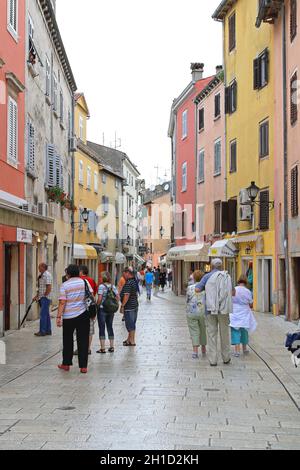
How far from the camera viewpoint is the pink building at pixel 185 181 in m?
39.7

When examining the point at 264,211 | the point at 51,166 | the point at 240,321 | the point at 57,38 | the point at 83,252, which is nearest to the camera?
the point at 240,321

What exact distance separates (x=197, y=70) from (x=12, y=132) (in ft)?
86.5

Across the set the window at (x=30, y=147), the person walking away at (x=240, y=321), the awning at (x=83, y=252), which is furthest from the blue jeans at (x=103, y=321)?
the awning at (x=83, y=252)

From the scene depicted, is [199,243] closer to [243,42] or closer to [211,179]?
[211,179]

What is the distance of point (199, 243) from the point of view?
1502 inches

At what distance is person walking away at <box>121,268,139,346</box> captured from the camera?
14.6 m

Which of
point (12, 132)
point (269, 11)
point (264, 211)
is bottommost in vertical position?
point (264, 211)

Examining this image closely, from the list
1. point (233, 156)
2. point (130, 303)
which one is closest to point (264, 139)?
point (233, 156)

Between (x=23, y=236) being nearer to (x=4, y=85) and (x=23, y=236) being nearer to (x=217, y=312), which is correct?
(x=4, y=85)

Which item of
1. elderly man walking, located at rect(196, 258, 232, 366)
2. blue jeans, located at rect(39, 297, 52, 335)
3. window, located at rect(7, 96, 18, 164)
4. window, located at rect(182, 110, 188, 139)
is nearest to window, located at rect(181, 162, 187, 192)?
window, located at rect(182, 110, 188, 139)

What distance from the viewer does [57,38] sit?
2627cm

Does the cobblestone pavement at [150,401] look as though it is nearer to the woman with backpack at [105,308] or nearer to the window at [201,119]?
the woman with backpack at [105,308]

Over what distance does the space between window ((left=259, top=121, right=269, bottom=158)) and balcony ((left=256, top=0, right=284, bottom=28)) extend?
3.61 meters

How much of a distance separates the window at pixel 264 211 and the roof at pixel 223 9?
954 cm
